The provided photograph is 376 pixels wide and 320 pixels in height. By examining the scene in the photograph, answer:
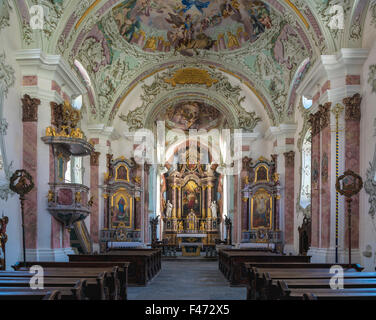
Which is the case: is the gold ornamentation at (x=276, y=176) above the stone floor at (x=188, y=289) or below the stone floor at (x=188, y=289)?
above

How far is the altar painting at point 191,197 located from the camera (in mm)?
33969

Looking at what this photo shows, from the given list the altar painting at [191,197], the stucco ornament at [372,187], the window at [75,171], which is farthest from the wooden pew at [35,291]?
the altar painting at [191,197]

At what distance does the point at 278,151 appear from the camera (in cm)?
2067

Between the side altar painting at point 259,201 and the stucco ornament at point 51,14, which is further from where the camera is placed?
the side altar painting at point 259,201

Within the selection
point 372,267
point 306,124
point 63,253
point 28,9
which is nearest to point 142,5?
point 28,9

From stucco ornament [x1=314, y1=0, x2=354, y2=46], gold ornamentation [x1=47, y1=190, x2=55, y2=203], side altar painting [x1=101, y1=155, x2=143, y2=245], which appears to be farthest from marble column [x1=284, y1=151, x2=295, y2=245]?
gold ornamentation [x1=47, y1=190, x2=55, y2=203]

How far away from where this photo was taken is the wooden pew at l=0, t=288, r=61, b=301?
182 inches

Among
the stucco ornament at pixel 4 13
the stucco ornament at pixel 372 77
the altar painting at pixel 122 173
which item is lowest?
the altar painting at pixel 122 173

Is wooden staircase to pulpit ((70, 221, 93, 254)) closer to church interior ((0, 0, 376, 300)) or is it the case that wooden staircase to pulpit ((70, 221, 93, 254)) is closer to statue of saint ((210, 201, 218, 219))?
church interior ((0, 0, 376, 300))

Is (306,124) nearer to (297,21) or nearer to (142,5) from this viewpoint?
(297,21)

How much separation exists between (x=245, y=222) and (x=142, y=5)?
10677 millimetres

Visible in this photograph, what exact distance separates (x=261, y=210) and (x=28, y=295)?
1739 centimetres

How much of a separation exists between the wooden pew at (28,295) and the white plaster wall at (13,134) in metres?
6.46

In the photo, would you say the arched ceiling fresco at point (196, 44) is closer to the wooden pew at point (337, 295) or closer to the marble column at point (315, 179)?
the marble column at point (315, 179)
